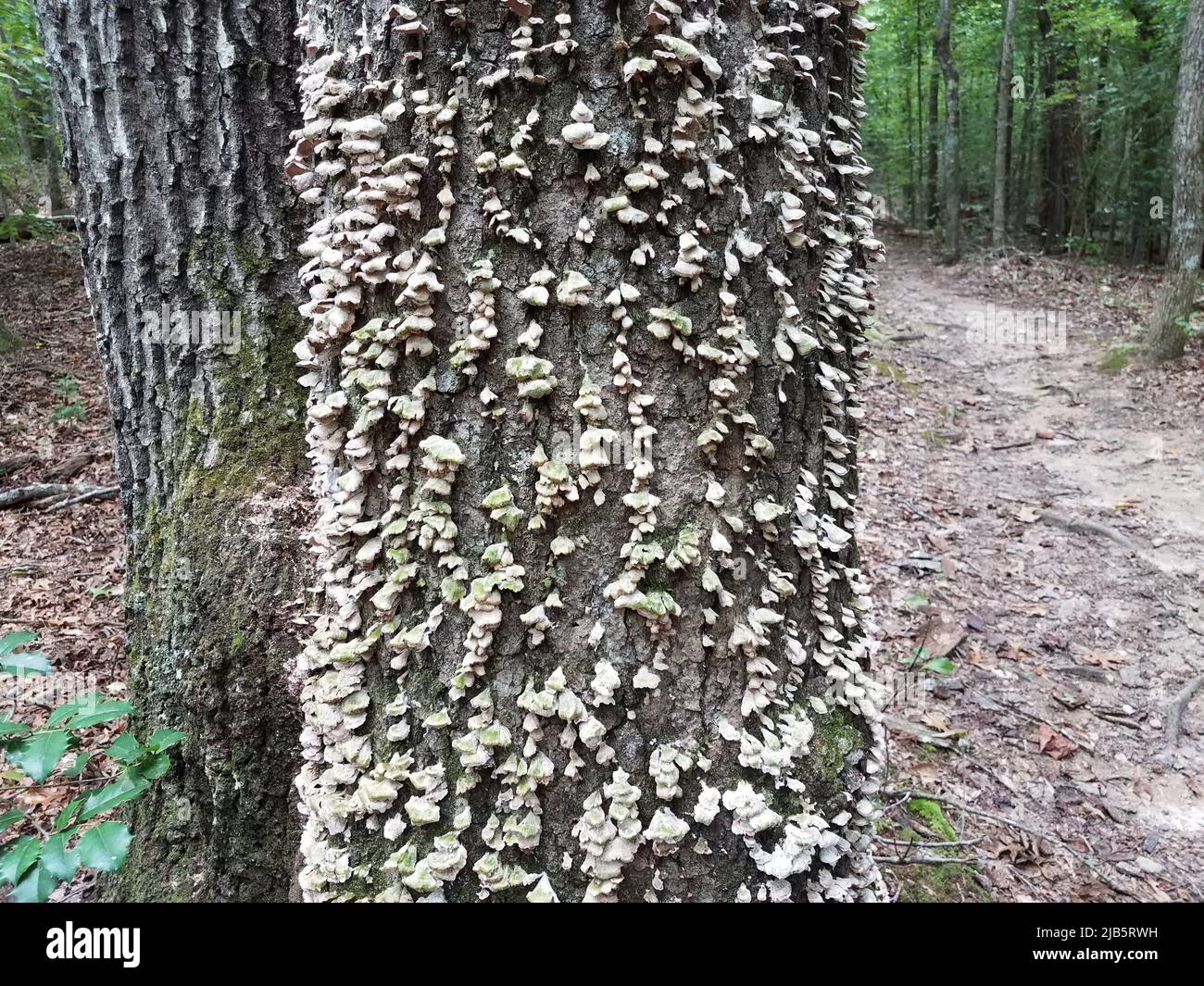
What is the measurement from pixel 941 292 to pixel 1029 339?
420 centimetres

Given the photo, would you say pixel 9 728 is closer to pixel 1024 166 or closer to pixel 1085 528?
pixel 1085 528

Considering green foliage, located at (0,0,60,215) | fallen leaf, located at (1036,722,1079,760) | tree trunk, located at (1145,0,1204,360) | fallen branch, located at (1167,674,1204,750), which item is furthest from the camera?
tree trunk, located at (1145,0,1204,360)

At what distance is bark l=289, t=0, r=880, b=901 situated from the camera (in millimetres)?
1412

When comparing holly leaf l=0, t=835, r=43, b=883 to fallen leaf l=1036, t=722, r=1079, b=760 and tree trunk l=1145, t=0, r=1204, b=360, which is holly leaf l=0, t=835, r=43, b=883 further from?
tree trunk l=1145, t=0, r=1204, b=360

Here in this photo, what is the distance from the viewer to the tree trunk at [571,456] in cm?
141

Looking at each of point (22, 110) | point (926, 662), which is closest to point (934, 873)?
point (926, 662)

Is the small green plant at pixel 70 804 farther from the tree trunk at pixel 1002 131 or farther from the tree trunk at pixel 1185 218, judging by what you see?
the tree trunk at pixel 1002 131

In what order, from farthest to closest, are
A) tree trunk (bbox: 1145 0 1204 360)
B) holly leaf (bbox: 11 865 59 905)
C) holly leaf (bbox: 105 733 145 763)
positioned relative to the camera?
tree trunk (bbox: 1145 0 1204 360) < holly leaf (bbox: 105 733 145 763) < holly leaf (bbox: 11 865 59 905)

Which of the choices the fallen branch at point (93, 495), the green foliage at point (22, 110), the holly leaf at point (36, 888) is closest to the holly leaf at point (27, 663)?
the holly leaf at point (36, 888)

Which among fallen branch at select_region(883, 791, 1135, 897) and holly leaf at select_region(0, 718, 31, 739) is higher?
holly leaf at select_region(0, 718, 31, 739)

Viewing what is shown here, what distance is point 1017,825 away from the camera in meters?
3.24

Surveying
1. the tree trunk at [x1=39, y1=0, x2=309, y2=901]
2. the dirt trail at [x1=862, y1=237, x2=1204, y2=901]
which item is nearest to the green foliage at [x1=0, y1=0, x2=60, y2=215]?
the tree trunk at [x1=39, y1=0, x2=309, y2=901]

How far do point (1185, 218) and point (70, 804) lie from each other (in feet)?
42.1

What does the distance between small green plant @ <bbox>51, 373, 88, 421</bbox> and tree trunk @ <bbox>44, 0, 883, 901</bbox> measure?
21.6 ft
